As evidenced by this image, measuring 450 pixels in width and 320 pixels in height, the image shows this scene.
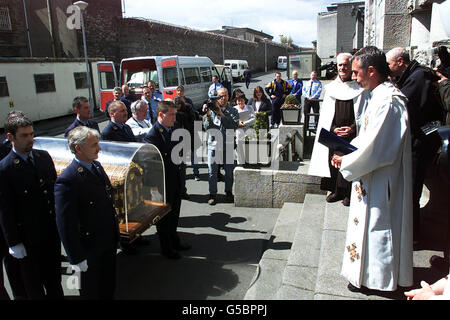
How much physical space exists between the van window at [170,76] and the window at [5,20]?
12208 mm

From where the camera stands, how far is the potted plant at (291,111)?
704cm

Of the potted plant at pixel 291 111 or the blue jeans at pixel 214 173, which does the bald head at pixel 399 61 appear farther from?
the potted plant at pixel 291 111

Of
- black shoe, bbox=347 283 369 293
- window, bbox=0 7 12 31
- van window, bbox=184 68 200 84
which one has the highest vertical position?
window, bbox=0 7 12 31

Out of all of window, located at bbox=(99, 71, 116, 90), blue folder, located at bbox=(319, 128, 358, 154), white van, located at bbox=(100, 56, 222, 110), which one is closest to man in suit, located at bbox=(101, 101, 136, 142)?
blue folder, located at bbox=(319, 128, 358, 154)

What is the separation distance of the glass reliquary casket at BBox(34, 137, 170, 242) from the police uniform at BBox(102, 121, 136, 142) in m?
0.46

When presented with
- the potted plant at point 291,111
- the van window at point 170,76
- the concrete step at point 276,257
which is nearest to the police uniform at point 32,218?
the concrete step at point 276,257

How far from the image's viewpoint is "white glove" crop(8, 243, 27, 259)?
3.01 metres

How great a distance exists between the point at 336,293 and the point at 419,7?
18.7ft

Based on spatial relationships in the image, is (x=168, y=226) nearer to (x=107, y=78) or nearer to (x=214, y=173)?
(x=214, y=173)

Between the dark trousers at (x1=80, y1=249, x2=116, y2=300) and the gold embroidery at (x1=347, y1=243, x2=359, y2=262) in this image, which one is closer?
the gold embroidery at (x1=347, y1=243, x2=359, y2=262)

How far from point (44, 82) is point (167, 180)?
14.8 metres

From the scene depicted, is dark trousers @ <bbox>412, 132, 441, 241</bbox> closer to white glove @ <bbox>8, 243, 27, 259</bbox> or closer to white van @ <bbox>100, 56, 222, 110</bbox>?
white glove @ <bbox>8, 243, 27, 259</bbox>

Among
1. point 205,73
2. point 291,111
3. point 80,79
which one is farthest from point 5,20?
point 291,111

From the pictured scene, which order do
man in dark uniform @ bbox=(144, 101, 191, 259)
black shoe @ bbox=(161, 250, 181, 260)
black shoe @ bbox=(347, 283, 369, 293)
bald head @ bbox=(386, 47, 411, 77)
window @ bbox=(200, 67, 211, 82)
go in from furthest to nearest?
window @ bbox=(200, 67, 211, 82), black shoe @ bbox=(161, 250, 181, 260), man in dark uniform @ bbox=(144, 101, 191, 259), bald head @ bbox=(386, 47, 411, 77), black shoe @ bbox=(347, 283, 369, 293)
